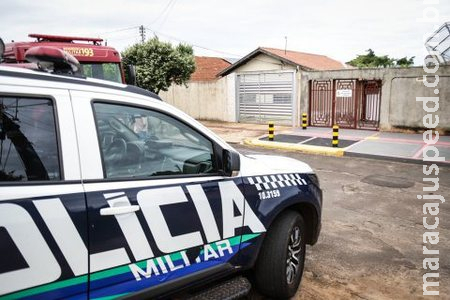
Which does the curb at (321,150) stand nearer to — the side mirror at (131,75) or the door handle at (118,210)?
the side mirror at (131,75)

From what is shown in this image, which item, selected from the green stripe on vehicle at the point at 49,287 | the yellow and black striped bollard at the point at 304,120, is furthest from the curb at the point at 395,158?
the green stripe on vehicle at the point at 49,287

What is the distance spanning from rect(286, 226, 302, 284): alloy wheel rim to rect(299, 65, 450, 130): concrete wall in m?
12.7

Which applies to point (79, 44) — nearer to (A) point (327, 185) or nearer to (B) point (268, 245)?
(A) point (327, 185)

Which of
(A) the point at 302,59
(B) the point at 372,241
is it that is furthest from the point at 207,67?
(B) the point at 372,241

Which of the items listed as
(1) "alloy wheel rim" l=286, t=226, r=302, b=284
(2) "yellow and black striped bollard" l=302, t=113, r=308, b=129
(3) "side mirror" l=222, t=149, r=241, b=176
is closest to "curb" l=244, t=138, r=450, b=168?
(2) "yellow and black striped bollard" l=302, t=113, r=308, b=129

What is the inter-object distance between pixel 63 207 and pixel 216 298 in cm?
129

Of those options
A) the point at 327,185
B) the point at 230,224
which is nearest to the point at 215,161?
the point at 230,224

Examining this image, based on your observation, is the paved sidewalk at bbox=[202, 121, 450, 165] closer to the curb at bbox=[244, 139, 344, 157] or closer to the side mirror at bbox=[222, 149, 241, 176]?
the curb at bbox=[244, 139, 344, 157]

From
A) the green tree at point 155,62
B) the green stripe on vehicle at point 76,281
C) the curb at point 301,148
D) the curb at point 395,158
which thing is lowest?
the curb at point 395,158

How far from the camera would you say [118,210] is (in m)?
2.07

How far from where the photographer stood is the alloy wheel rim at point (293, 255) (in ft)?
10.8

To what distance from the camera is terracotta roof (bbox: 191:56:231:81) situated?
97.1ft

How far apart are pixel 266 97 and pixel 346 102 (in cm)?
404

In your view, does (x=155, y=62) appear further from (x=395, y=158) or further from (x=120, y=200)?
(x=120, y=200)
